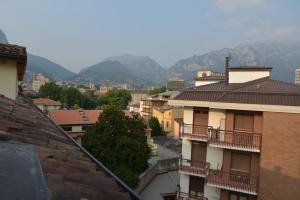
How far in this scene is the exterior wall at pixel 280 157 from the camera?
1416cm

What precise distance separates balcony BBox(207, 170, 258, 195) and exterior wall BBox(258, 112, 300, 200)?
16.8 inches

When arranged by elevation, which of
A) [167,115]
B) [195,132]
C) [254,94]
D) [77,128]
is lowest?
[77,128]

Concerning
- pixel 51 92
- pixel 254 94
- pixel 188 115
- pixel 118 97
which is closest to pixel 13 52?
pixel 254 94

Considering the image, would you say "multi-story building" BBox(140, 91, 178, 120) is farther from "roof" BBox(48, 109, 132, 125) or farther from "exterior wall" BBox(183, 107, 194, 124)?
"exterior wall" BBox(183, 107, 194, 124)

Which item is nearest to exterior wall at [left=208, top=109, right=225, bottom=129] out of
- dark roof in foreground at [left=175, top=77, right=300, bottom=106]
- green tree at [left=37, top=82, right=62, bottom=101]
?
dark roof in foreground at [left=175, top=77, right=300, bottom=106]

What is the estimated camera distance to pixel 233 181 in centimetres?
1559

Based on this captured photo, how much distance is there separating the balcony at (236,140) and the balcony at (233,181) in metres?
1.36

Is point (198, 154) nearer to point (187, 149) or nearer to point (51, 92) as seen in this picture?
point (187, 149)

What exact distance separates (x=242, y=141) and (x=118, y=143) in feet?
40.8

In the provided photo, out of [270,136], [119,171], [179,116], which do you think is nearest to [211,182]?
[270,136]

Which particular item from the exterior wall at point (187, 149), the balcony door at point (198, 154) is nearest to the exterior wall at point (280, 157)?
the balcony door at point (198, 154)

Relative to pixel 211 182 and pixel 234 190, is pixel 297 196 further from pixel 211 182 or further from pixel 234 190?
pixel 211 182

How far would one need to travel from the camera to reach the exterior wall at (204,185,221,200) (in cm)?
1678

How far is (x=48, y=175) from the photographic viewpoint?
7.75 feet
